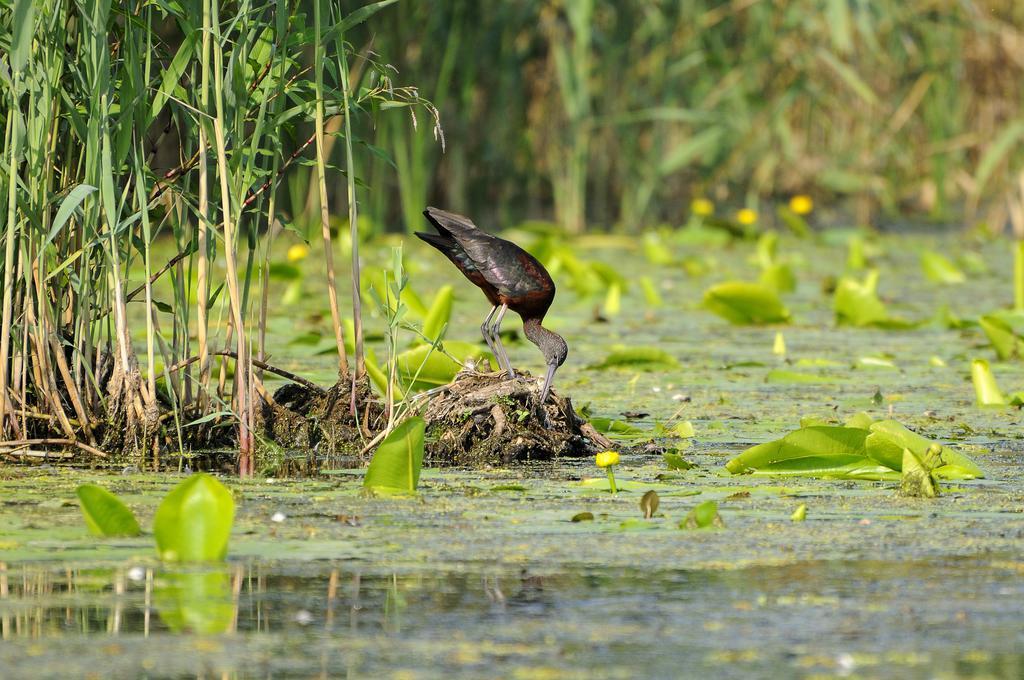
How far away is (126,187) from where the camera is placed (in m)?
4.07

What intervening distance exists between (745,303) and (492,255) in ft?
8.73

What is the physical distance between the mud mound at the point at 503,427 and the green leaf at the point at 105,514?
1.16 metres

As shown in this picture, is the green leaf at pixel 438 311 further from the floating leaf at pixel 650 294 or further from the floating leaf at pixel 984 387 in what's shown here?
the floating leaf at pixel 650 294

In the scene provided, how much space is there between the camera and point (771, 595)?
9.41 ft

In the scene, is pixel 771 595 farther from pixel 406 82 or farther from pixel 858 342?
pixel 406 82

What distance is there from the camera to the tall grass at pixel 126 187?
3893mm

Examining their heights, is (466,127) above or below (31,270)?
above

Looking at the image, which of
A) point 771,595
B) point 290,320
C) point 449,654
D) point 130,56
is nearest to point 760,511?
point 771,595

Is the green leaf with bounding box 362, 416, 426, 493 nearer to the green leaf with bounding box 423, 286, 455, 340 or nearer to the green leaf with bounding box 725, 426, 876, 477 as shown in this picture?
the green leaf with bounding box 725, 426, 876, 477

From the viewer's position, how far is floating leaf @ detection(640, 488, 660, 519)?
350 centimetres

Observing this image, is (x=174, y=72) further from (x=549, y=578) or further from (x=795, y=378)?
(x=795, y=378)

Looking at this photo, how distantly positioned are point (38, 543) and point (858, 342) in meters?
4.41

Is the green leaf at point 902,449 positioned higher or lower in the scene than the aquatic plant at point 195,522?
higher

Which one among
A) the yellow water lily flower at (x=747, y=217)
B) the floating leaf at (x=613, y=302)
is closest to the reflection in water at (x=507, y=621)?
the floating leaf at (x=613, y=302)
